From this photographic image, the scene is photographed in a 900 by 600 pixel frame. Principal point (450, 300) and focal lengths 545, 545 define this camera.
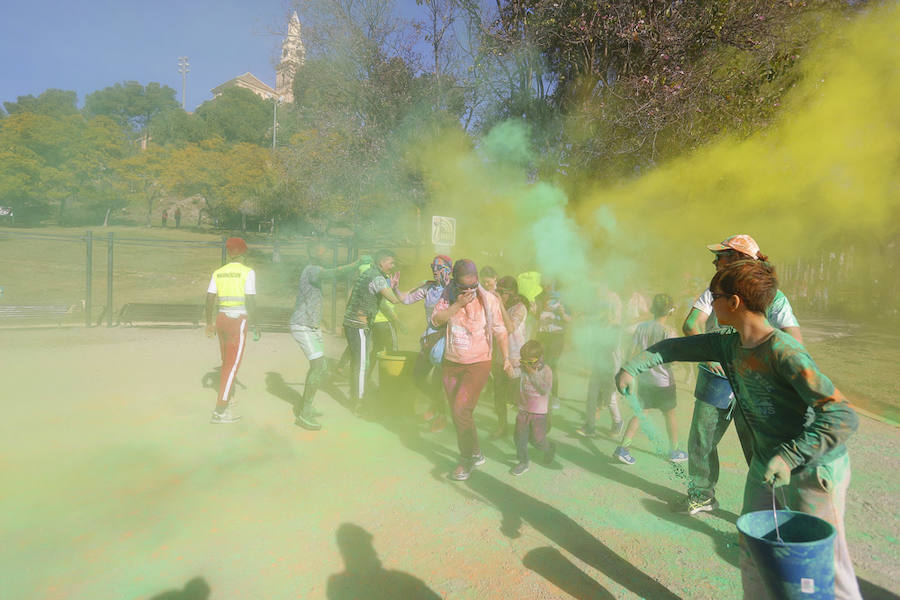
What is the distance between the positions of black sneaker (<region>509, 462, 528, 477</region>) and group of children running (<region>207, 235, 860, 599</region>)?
1cm

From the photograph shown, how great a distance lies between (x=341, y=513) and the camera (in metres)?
3.96

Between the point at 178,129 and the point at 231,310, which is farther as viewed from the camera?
the point at 178,129

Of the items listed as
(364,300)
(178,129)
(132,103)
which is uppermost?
(132,103)

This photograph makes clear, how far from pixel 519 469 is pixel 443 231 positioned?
18.2 feet

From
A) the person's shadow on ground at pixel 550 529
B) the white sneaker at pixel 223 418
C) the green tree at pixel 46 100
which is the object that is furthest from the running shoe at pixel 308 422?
the green tree at pixel 46 100

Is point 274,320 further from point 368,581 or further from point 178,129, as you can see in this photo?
point 178,129

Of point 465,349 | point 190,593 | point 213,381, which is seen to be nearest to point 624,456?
point 465,349

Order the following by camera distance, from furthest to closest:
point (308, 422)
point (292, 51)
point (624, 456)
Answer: point (292, 51), point (308, 422), point (624, 456)

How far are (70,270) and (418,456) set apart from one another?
22813 millimetres

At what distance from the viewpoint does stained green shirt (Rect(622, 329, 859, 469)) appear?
1.97 metres

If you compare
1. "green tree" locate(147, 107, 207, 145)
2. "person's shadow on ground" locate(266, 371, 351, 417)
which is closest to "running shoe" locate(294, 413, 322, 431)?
"person's shadow on ground" locate(266, 371, 351, 417)

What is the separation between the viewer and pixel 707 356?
258 centimetres

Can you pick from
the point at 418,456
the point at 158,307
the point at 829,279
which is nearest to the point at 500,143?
the point at 158,307

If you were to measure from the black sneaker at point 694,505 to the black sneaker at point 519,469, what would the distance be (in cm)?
125
